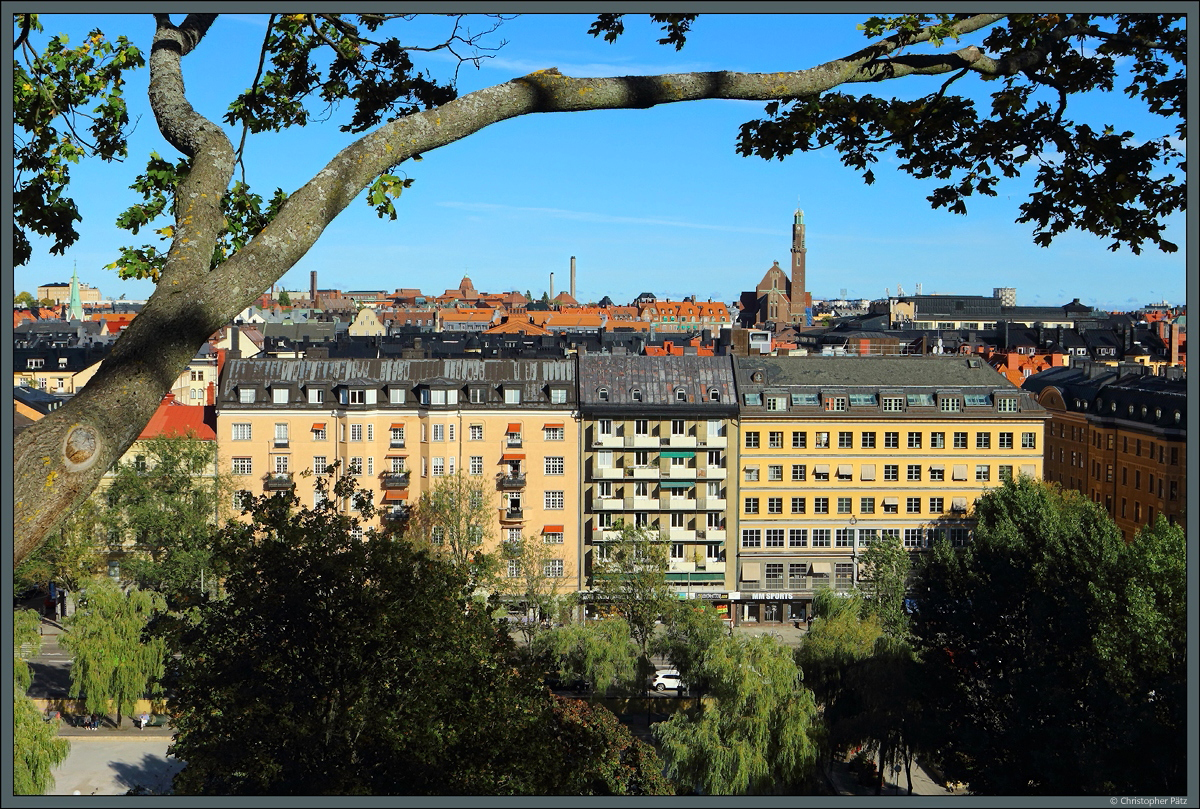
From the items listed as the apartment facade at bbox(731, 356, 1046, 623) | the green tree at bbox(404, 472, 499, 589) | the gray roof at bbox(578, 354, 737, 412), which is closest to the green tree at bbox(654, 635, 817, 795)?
the green tree at bbox(404, 472, 499, 589)

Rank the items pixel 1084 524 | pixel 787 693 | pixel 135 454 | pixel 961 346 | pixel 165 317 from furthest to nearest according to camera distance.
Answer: pixel 961 346 → pixel 135 454 → pixel 1084 524 → pixel 787 693 → pixel 165 317

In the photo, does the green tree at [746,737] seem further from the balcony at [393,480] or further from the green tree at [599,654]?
the balcony at [393,480]

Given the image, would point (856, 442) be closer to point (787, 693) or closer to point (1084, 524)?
point (1084, 524)

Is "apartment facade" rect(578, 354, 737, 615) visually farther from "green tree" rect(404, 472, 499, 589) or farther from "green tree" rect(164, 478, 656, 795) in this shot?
"green tree" rect(164, 478, 656, 795)

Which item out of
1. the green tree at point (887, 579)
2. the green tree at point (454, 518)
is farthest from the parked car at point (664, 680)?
the green tree at point (454, 518)

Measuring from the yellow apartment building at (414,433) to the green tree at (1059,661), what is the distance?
25.0 metres

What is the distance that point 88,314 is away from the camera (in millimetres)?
168500

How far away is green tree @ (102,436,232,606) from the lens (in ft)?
165

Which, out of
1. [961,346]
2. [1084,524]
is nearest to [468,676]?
[1084,524]

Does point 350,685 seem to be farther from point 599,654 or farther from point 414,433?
point 414,433

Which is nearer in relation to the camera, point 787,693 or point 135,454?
point 787,693

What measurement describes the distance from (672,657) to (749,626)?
16422 millimetres

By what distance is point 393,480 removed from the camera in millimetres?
57031

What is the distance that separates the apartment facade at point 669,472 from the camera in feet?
189
